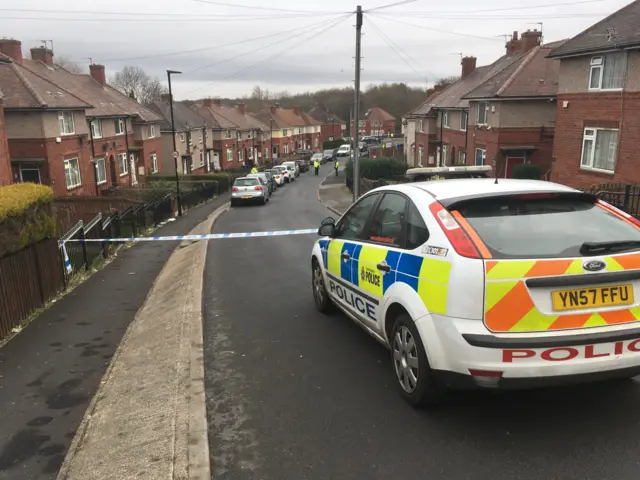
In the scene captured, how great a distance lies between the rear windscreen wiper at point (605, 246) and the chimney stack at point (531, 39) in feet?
104

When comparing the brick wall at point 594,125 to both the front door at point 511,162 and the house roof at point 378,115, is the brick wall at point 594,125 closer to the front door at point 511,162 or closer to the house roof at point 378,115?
the front door at point 511,162

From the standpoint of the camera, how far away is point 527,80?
87.7 feet

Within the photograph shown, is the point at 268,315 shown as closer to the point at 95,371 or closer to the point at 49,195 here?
the point at 95,371

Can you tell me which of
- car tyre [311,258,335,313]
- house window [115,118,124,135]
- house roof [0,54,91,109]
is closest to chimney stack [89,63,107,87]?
house window [115,118,124,135]

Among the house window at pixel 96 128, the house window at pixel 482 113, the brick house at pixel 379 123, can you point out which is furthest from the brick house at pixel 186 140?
the brick house at pixel 379 123

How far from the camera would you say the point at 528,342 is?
3.30m

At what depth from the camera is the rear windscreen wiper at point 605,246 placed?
3441 mm

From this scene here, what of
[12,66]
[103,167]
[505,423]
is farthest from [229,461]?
[103,167]

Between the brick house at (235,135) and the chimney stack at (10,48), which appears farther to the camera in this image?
the brick house at (235,135)

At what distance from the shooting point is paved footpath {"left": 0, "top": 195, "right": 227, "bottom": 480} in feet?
13.7

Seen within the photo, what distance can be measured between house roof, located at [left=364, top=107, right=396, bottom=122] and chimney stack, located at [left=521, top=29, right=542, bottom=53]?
86.6 m

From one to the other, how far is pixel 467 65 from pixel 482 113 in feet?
43.1

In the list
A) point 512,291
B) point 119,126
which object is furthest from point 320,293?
point 119,126

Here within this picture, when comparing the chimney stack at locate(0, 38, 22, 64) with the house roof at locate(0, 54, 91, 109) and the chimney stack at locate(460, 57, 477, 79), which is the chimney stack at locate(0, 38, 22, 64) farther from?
the chimney stack at locate(460, 57, 477, 79)
